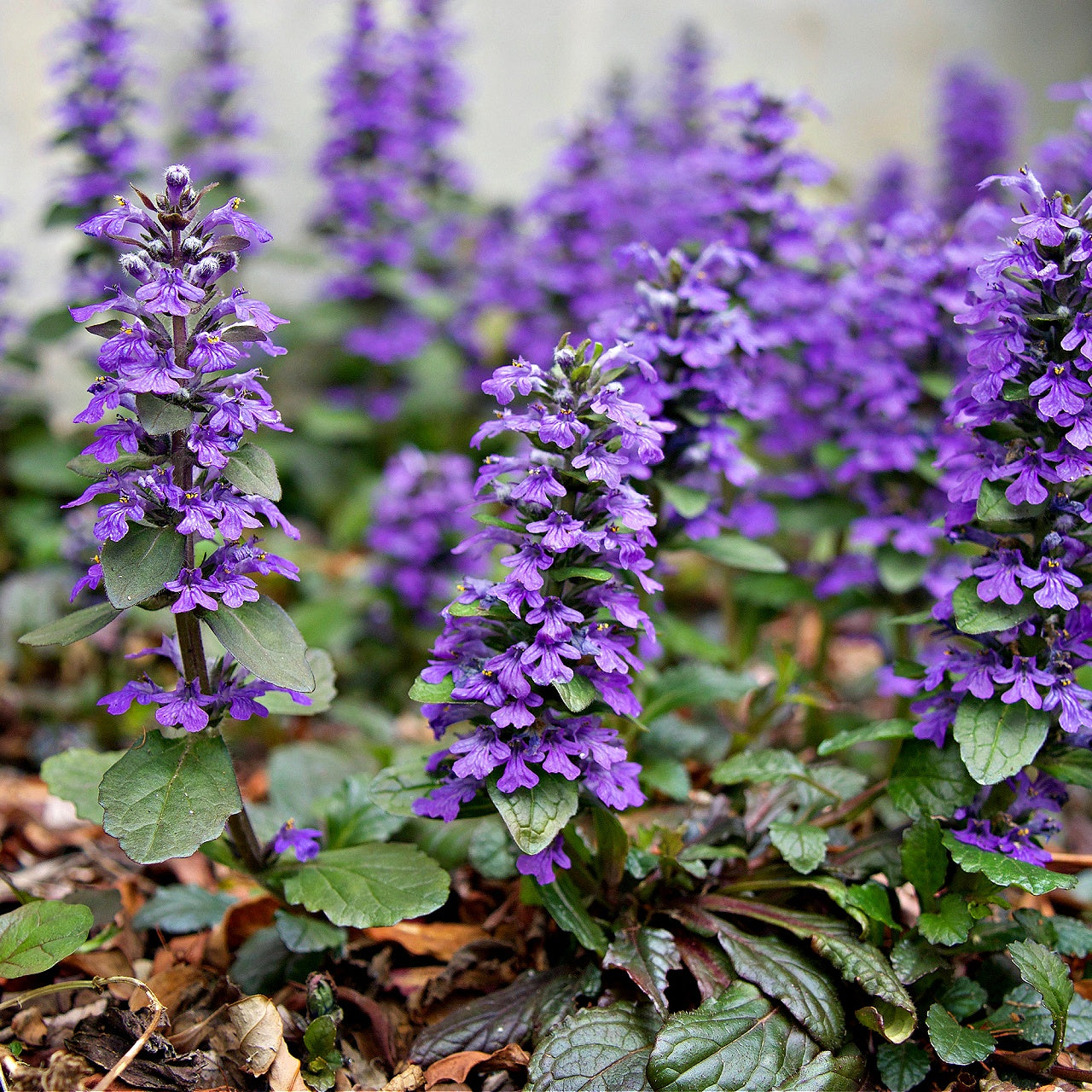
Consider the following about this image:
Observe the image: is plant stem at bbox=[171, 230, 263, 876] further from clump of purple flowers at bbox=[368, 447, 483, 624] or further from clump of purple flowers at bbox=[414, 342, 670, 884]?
clump of purple flowers at bbox=[368, 447, 483, 624]

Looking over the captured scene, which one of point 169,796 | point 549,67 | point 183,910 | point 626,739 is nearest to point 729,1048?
point 626,739

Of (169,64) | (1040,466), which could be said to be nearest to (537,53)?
(169,64)

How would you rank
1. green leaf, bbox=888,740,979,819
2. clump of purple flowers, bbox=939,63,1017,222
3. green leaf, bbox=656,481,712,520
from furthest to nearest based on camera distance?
clump of purple flowers, bbox=939,63,1017,222 < green leaf, bbox=656,481,712,520 < green leaf, bbox=888,740,979,819

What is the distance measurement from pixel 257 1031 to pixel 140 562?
3.79 ft

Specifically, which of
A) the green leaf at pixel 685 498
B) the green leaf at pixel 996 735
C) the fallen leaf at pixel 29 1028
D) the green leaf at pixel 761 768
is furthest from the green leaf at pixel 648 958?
the fallen leaf at pixel 29 1028

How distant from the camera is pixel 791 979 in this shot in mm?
2447

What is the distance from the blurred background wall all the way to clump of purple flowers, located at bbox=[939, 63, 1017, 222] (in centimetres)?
100


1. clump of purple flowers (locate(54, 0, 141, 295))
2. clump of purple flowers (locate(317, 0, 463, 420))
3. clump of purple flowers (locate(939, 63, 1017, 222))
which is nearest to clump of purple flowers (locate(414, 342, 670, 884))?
clump of purple flowers (locate(54, 0, 141, 295))

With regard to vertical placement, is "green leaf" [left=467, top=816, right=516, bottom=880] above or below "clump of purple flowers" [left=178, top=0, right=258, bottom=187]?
below

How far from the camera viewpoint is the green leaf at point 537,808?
218 centimetres

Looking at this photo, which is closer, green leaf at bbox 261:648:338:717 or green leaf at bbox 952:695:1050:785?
green leaf at bbox 952:695:1050:785

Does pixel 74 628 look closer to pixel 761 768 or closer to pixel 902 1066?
pixel 761 768

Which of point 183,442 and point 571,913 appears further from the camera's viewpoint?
point 571,913

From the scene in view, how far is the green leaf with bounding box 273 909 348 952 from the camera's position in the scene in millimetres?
2547
